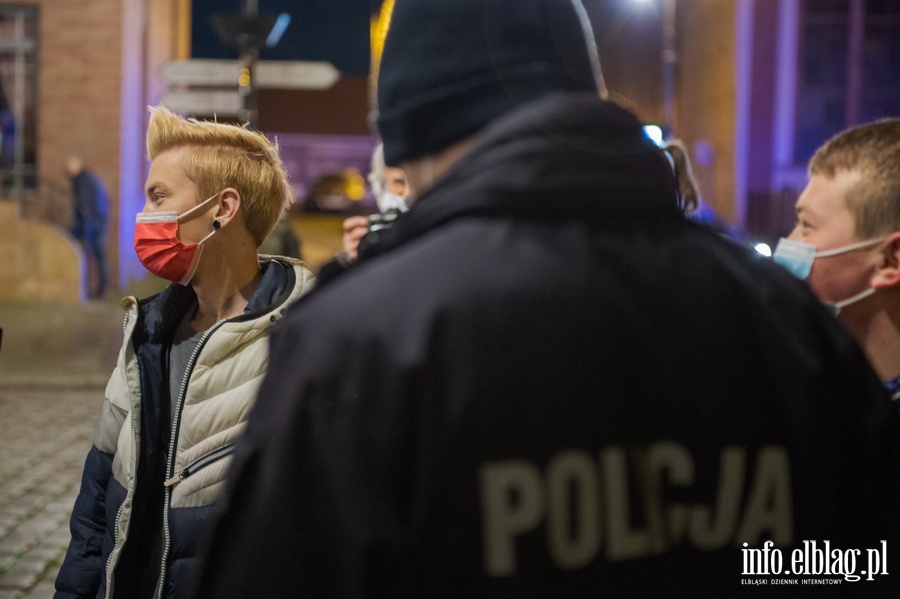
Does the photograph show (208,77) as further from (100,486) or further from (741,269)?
(741,269)

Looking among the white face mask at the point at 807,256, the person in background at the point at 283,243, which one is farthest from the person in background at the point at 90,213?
the white face mask at the point at 807,256

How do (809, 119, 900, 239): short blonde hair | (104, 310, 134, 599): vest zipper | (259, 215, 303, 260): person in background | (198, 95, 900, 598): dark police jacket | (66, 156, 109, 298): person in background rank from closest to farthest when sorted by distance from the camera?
(198, 95, 900, 598): dark police jacket → (104, 310, 134, 599): vest zipper → (809, 119, 900, 239): short blonde hair → (259, 215, 303, 260): person in background → (66, 156, 109, 298): person in background

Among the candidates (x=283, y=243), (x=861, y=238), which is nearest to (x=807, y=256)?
(x=861, y=238)

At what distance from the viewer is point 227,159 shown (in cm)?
270

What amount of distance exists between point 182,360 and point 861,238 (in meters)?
1.71

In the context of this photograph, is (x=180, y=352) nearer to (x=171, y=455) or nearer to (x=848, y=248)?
(x=171, y=455)

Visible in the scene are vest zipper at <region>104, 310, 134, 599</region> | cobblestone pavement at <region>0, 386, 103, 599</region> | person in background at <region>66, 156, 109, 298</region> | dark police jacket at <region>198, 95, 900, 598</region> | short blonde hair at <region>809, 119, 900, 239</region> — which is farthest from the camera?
person in background at <region>66, 156, 109, 298</region>

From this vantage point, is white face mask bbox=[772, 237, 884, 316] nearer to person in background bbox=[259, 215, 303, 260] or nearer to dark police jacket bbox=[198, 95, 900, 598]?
dark police jacket bbox=[198, 95, 900, 598]

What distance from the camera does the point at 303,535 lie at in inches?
42.0

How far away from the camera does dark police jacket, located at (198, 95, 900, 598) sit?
107 centimetres

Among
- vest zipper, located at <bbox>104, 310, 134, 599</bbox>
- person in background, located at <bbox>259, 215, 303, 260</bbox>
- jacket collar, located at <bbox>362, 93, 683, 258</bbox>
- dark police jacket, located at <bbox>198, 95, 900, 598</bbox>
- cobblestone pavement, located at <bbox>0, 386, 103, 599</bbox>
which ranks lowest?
cobblestone pavement, located at <bbox>0, 386, 103, 599</bbox>

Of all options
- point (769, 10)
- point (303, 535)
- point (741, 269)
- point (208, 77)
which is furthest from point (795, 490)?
point (769, 10)

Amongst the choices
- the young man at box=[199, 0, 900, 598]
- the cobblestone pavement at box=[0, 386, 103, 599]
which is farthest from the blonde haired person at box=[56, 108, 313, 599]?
the cobblestone pavement at box=[0, 386, 103, 599]

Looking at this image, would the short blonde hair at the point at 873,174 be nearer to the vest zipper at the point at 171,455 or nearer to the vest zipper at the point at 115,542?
the vest zipper at the point at 171,455
